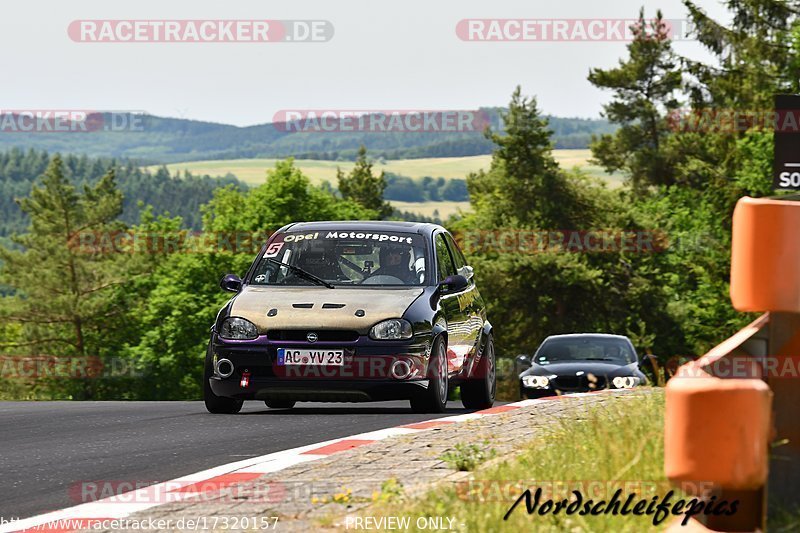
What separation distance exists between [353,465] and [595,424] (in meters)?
1.43

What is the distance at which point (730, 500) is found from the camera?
498 centimetres

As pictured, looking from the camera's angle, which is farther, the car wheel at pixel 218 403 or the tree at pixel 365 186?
the tree at pixel 365 186

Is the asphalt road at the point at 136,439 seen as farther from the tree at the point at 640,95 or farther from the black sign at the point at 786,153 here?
the tree at the point at 640,95

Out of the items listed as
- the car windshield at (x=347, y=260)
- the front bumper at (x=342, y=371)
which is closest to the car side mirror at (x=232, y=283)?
the car windshield at (x=347, y=260)

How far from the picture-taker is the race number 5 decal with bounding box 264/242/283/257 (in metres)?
13.6

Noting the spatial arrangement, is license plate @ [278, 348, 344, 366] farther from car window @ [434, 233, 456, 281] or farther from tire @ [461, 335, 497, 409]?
tire @ [461, 335, 497, 409]

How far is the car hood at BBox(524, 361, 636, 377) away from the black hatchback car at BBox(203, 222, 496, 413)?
6229 millimetres

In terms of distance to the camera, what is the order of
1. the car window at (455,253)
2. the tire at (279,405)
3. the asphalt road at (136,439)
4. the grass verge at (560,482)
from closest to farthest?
the grass verge at (560,482) < the asphalt road at (136,439) < the car window at (455,253) < the tire at (279,405)

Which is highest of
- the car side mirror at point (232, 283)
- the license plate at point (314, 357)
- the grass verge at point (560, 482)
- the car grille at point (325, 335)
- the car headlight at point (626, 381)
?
the car side mirror at point (232, 283)

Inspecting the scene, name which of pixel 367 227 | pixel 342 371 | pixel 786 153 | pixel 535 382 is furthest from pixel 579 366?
pixel 786 153

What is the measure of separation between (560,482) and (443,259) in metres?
7.64

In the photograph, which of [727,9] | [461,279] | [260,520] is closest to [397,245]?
[461,279]

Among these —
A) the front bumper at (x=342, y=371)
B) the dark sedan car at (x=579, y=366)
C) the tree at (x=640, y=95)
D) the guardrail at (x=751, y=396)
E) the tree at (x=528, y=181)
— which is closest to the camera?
the guardrail at (x=751, y=396)

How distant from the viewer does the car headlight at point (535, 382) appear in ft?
66.2
